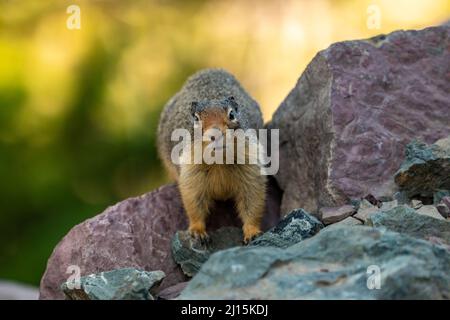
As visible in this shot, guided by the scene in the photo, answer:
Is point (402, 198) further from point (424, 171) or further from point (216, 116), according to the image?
point (216, 116)

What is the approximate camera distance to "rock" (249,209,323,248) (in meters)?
5.62

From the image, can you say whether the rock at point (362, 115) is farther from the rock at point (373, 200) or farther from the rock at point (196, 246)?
the rock at point (196, 246)

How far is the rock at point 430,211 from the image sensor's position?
555 cm

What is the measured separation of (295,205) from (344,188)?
32.1 inches

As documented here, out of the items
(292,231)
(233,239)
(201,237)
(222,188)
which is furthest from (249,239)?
(292,231)

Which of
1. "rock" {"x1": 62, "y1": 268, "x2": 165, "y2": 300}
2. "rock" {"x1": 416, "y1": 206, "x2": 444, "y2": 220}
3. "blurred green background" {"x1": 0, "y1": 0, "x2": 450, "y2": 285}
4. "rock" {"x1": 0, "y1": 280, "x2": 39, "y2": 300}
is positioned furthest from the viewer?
"blurred green background" {"x1": 0, "y1": 0, "x2": 450, "y2": 285}

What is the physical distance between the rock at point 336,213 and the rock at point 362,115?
0.28m

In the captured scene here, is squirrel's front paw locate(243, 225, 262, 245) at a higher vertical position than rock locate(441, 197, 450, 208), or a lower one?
lower

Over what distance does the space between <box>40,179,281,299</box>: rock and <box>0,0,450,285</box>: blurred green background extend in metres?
5.93

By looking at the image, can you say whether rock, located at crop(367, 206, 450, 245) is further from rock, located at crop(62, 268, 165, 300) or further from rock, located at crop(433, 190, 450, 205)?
rock, located at crop(62, 268, 165, 300)

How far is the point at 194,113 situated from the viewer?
20.3ft

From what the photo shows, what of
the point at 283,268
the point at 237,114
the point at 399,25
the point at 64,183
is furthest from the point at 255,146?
the point at 64,183

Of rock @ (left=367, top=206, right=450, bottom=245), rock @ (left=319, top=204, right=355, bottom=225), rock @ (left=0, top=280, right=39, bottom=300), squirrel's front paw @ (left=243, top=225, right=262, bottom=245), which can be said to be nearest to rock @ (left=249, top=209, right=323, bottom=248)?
rock @ (left=319, top=204, right=355, bottom=225)

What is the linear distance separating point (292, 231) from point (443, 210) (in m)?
1.11
